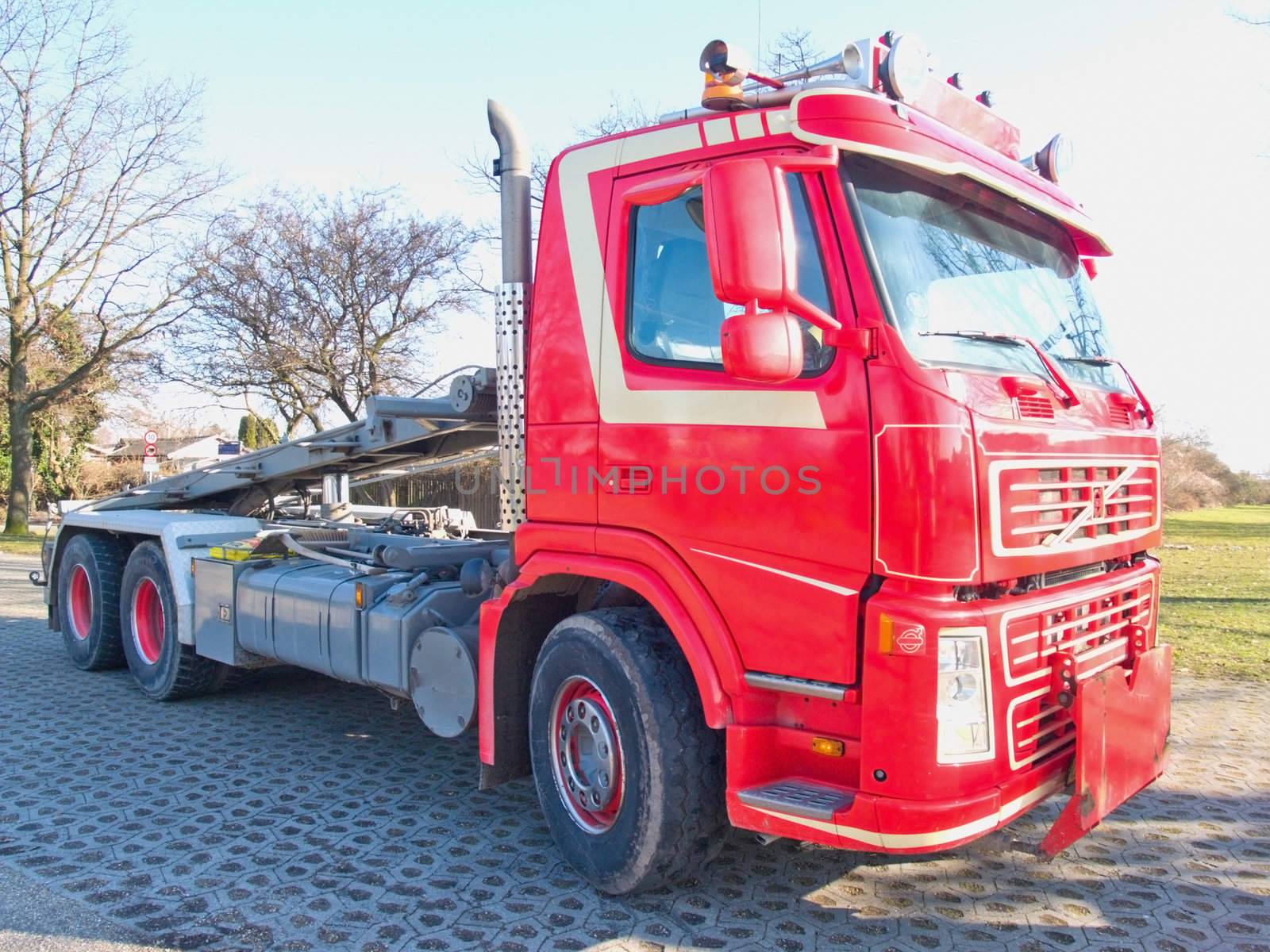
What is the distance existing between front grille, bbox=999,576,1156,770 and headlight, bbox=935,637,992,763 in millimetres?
111

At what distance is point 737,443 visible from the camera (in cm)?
351

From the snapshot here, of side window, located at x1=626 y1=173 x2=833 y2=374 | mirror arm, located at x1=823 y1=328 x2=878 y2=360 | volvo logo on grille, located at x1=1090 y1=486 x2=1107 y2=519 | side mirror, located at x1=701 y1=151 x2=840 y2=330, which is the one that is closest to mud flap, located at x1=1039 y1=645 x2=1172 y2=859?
volvo logo on grille, located at x1=1090 y1=486 x2=1107 y2=519

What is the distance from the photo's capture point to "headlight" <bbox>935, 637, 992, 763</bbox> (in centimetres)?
302

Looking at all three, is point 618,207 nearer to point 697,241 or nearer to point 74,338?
point 697,241

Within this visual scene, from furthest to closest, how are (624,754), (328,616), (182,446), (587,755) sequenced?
(182,446) → (328,616) → (587,755) → (624,754)

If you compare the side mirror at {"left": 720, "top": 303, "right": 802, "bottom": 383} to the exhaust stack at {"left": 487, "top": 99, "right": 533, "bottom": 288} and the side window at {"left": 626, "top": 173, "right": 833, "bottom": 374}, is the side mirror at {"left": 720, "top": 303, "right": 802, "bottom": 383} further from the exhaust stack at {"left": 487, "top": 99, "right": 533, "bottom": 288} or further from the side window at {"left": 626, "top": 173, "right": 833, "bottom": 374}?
the exhaust stack at {"left": 487, "top": 99, "right": 533, "bottom": 288}

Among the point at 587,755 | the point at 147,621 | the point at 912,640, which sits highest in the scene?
the point at 912,640

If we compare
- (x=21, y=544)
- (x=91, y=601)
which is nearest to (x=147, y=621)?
(x=91, y=601)

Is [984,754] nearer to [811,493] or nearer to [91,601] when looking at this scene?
[811,493]

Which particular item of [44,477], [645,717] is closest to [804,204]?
[645,717]

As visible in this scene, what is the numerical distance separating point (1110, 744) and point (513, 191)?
3472 mm

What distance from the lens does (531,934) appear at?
3.59 meters

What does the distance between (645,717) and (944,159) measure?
2273mm

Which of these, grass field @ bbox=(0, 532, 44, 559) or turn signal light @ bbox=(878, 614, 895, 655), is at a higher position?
turn signal light @ bbox=(878, 614, 895, 655)
